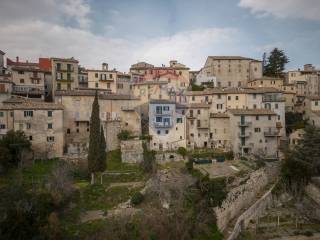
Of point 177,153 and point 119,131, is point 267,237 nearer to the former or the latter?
point 177,153

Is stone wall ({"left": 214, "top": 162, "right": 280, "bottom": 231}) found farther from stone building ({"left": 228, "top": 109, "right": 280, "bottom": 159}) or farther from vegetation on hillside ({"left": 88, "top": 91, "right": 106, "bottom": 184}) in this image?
vegetation on hillside ({"left": 88, "top": 91, "right": 106, "bottom": 184})

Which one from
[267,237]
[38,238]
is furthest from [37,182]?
[267,237]

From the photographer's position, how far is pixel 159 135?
47.1 m

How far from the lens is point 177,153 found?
147ft

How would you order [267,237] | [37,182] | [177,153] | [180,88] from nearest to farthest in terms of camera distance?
[267,237], [37,182], [177,153], [180,88]

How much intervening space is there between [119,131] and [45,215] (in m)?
20.7

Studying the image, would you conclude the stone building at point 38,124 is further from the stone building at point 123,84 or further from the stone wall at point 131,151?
the stone building at point 123,84

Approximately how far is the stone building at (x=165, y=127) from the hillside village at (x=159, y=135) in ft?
0.49

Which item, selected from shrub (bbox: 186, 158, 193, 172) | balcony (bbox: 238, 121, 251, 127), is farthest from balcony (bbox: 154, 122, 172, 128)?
balcony (bbox: 238, 121, 251, 127)

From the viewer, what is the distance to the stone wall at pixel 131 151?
43188 millimetres

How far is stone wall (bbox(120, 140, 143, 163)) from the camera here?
4319cm

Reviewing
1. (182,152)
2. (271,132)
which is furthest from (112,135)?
(271,132)

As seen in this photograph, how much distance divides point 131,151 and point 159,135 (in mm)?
5673

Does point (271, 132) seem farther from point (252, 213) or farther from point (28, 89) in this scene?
point (28, 89)
